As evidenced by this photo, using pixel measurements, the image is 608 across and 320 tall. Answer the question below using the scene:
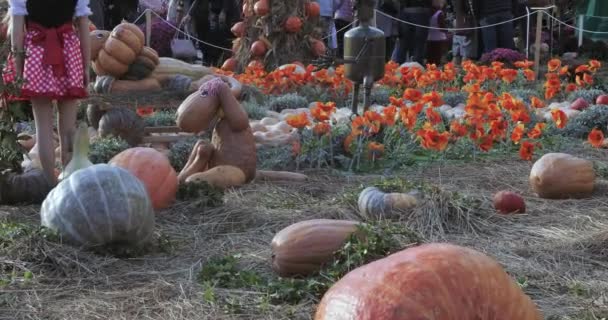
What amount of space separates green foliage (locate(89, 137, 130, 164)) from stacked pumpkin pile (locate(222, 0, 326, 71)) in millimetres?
6761

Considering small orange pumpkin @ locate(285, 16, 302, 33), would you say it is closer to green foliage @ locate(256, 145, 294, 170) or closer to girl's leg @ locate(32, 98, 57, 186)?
green foliage @ locate(256, 145, 294, 170)

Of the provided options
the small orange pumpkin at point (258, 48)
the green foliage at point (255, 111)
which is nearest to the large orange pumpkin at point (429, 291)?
the green foliage at point (255, 111)

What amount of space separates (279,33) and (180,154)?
22.8ft

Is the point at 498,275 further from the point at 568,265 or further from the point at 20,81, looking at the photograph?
the point at 20,81

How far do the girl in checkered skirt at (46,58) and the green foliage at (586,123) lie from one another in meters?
4.36

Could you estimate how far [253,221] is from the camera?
4777 mm

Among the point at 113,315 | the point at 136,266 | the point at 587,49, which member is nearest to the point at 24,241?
the point at 136,266

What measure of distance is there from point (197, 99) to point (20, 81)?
110 centimetres

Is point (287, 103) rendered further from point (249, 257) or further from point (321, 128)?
point (249, 257)

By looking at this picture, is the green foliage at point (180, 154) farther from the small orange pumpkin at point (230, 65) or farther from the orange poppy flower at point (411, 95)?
the small orange pumpkin at point (230, 65)

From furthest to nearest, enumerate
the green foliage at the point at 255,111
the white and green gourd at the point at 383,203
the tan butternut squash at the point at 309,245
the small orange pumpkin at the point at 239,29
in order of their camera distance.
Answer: the small orange pumpkin at the point at 239,29
the green foliage at the point at 255,111
the white and green gourd at the point at 383,203
the tan butternut squash at the point at 309,245

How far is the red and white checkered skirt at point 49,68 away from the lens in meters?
5.45

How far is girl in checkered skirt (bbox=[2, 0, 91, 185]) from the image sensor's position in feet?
17.8

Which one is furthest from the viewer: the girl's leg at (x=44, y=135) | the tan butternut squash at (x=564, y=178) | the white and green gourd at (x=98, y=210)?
the girl's leg at (x=44, y=135)
